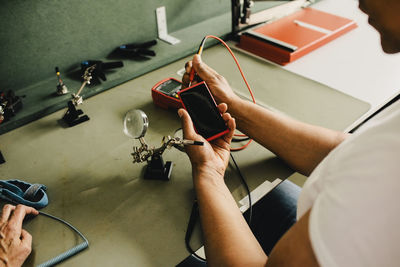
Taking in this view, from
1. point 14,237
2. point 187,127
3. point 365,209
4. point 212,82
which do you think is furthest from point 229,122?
point 14,237

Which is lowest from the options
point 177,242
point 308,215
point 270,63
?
point 177,242

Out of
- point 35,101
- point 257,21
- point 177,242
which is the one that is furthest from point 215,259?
point 257,21

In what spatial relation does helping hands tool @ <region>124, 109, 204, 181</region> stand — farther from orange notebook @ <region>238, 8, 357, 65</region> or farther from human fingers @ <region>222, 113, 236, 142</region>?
orange notebook @ <region>238, 8, 357, 65</region>

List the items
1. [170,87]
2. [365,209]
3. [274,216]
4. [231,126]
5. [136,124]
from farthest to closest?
[170,87] < [274,216] < [231,126] < [136,124] < [365,209]

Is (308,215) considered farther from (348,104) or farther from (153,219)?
(348,104)

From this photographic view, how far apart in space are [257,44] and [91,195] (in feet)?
3.45

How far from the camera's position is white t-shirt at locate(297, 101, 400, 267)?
0.44 meters

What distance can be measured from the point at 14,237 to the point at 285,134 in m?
0.78

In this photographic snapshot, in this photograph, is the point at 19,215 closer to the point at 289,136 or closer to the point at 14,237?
the point at 14,237

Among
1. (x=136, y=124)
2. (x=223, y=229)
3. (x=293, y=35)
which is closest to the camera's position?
(x=223, y=229)

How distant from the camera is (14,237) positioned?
707 millimetres

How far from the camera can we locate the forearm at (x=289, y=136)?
895mm

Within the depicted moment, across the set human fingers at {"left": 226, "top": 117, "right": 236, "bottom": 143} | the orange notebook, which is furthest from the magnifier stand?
the orange notebook

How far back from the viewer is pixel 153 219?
79cm
